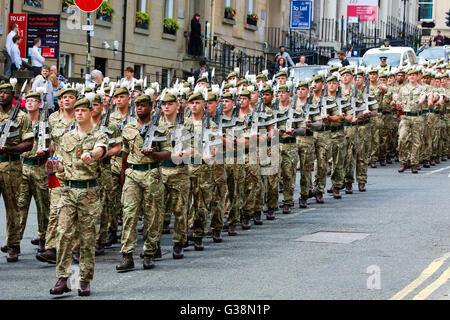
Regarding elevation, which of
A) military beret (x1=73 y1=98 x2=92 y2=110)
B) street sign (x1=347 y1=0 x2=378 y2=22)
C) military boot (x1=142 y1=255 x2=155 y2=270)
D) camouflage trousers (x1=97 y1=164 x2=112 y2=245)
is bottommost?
military boot (x1=142 y1=255 x2=155 y2=270)

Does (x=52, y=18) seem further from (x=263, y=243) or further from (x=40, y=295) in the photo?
(x=40, y=295)

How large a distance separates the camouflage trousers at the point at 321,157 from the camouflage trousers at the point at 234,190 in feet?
10.5

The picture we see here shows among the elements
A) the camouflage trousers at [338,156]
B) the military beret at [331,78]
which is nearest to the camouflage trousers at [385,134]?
the camouflage trousers at [338,156]

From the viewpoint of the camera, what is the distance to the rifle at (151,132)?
11141mm

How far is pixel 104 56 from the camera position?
1254 inches

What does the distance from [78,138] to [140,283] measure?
168 centimetres

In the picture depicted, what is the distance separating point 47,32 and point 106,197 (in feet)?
39.6

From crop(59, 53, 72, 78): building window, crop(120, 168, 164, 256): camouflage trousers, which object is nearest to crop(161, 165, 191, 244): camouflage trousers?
crop(120, 168, 164, 256): camouflage trousers

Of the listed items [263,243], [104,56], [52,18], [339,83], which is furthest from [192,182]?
[104,56]

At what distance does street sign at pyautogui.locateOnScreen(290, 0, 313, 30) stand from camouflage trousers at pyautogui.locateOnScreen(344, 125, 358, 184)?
77.1ft

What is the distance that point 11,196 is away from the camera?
11969mm

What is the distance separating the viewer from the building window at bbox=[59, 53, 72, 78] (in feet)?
97.2

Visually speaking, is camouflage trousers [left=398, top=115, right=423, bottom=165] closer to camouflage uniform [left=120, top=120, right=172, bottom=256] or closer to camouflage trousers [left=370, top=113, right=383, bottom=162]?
camouflage trousers [left=370, top=113, right=383, bottom=162]

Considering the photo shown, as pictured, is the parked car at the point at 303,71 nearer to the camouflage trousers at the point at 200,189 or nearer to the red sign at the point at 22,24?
the red sign at the point at 22,24
